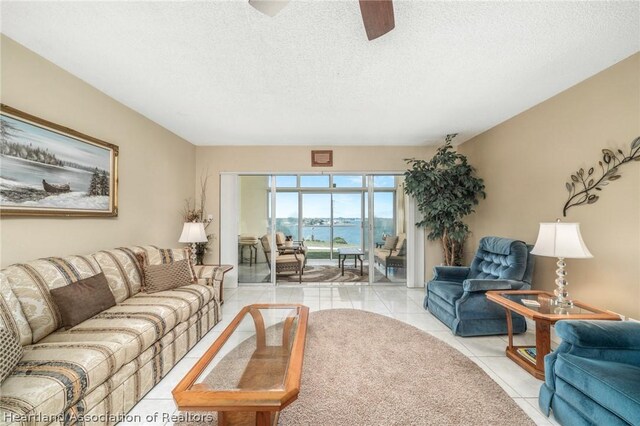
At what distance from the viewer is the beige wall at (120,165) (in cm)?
204

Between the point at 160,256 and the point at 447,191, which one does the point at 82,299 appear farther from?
the point at 447,191

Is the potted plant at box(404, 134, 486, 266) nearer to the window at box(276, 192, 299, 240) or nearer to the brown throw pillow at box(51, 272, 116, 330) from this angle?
the window at box(276, 192, 299, 240)

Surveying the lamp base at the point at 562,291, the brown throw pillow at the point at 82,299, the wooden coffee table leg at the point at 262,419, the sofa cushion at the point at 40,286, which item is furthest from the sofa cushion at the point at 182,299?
the lamp base at the point at 562,291

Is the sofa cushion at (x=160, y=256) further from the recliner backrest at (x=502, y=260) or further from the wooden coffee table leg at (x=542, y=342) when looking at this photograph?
the recliner backrest at (x=502, y=260)

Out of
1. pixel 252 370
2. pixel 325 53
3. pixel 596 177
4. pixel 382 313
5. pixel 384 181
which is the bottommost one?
pixel 382 313

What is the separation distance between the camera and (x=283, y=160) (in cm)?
489

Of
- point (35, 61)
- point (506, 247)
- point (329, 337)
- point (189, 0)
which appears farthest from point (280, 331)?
point (35, 61)

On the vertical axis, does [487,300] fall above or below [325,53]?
below

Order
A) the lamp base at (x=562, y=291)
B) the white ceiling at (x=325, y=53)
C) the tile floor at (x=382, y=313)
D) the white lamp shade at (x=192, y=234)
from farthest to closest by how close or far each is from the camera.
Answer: the white lamp shade at (x=192, y=234) → the lamp base at (x=562, y=291) → the tile floor at (x=382, y=313) → the white ceiling at (x=325, y=53)

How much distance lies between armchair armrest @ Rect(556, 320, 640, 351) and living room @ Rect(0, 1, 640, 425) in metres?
0.02

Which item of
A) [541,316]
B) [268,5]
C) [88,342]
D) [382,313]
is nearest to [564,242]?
[541,316]

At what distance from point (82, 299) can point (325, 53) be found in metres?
2.65

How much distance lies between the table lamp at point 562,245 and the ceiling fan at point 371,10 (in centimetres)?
208

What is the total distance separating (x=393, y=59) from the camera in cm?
219
